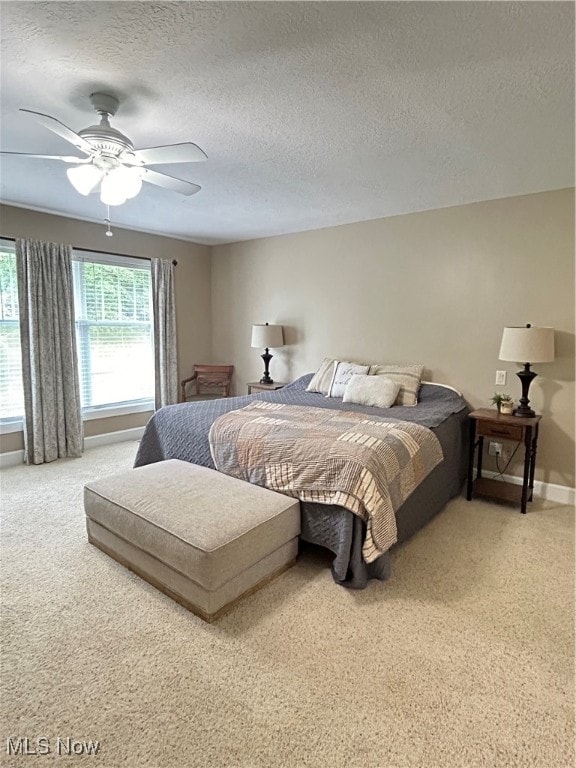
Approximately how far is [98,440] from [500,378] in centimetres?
409

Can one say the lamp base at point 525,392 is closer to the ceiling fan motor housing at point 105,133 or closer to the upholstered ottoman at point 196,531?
the upholstered ottoman at point 196,531

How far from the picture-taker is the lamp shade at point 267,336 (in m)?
4.72

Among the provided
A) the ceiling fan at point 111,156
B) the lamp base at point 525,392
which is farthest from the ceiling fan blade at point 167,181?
the lamp base at point 525,392

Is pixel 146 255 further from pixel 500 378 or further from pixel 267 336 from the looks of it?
pixel 500 378

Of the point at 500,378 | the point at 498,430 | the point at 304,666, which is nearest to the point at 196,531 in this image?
the point at 304,666

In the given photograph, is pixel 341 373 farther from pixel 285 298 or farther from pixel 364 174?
pixel 364 174

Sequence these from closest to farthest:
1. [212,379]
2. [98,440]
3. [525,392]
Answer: [525,392]
[98,440]
[212,379]

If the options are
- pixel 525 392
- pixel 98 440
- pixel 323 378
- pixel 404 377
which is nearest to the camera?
pixel 525 392

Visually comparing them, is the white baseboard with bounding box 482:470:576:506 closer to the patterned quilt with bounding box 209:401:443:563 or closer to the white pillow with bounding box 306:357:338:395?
the patterned quilt with bounding box 209:401:443:563

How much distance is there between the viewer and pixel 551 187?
10.2 feet

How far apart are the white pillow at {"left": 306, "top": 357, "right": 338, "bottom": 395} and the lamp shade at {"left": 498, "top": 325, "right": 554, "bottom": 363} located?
1.65 metres

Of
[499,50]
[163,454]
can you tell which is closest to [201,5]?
[499,50]

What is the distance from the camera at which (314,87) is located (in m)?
1.87

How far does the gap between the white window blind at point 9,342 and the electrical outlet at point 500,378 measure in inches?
169
